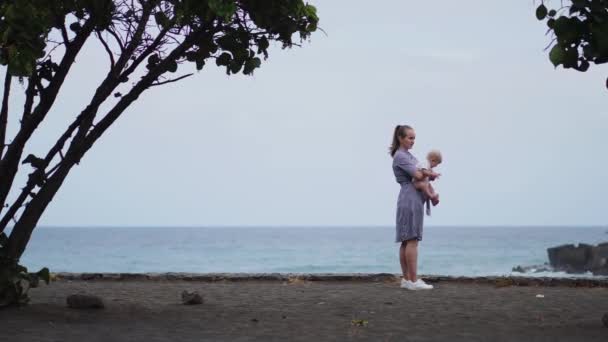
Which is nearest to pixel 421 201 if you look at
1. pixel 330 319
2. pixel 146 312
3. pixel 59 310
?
pixel 330 319

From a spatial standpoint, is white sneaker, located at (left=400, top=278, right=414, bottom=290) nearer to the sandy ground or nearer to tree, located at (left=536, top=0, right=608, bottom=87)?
the sandy ground

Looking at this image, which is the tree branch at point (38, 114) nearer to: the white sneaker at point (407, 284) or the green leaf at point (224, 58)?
the green leaf at point (224, 58)

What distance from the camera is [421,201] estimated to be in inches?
368

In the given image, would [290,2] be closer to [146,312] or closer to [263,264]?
[146,312]

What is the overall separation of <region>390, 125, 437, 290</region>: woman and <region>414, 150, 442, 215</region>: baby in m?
0.06

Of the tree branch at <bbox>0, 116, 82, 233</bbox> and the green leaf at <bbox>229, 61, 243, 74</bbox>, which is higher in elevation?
the green leaf at <bbox>229, 61, 243, 74</bbox>

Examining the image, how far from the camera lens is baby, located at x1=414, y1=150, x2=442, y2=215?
364 inches

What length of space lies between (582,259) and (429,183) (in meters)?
34.9

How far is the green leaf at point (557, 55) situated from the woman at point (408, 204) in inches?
159

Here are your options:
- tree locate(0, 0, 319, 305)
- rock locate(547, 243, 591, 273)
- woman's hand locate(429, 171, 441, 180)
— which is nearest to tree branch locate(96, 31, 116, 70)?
tree locate(0, 0, 319, 305)

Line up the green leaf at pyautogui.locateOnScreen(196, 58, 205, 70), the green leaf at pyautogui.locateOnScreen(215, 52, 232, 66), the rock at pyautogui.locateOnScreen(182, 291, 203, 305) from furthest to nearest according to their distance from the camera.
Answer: the rock at pyautogui.locateOnScreen(182, 291, 203, 305) → the green leaf at pyautogui.locateOnScreen(196, 58, 205, 70) → the green leaf at pyautogui.locateOnScreen(215, 52, 232, 66)

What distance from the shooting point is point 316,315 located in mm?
7156

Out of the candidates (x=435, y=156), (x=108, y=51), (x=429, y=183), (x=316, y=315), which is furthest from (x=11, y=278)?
(x=435, y=156)

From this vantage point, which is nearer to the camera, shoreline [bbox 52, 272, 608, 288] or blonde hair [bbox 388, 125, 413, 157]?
blonde hair [bbox 388, 125, 413, 157]
